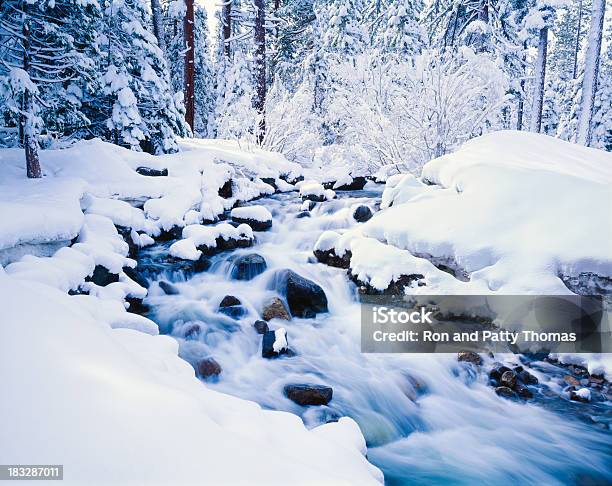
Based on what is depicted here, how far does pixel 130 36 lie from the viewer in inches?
439

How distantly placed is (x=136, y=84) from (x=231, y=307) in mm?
7978

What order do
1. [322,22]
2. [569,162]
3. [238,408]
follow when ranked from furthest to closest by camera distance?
[322,22]
[569,162]
[238,408]

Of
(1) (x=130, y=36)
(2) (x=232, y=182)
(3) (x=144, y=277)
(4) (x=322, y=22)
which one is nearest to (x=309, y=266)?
(3) (x=144, y=277)

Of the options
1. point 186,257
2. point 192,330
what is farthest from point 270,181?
point 192,330

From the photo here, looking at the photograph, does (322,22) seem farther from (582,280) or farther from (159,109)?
(582,280)

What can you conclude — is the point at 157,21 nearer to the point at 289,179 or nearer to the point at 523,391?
the point at 289,179

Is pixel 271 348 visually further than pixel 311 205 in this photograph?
No

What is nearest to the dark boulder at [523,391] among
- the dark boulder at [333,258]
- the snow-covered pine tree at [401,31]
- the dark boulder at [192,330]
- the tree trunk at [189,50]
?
the dark boulder at [333,258]

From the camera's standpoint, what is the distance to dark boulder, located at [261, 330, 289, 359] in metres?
5.42

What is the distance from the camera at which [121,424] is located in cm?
167

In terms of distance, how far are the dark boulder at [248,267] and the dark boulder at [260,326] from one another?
155cm

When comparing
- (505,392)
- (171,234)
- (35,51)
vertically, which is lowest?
(505,392)

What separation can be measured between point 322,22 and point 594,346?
25.4 m

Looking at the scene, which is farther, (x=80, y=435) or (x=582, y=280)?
(x=582, y=280)
